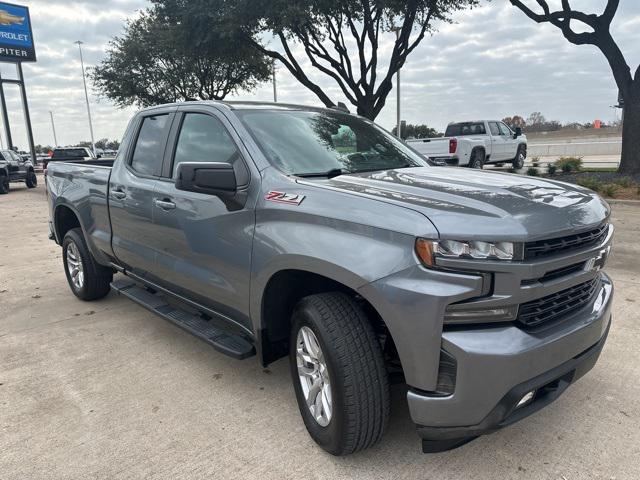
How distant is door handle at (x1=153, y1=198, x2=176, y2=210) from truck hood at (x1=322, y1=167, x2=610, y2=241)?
1.29 m

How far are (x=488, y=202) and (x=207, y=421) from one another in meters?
2.02

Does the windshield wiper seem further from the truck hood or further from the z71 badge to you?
the z71 badge

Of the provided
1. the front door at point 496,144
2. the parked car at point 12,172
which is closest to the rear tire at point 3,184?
the parked car at point 12,172

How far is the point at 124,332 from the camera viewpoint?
4.36 meters

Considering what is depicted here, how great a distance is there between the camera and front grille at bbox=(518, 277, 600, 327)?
210 cm

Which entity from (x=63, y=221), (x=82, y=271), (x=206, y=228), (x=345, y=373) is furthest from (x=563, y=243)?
(x=63, y=221)

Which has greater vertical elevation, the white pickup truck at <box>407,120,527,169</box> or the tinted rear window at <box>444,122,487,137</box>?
the tinted rear window at <box>444,122,487,137</box>

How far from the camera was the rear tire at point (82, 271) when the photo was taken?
4.95 meters

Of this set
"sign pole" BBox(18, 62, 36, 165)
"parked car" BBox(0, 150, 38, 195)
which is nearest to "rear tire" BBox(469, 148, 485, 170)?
"parked car" BBox(0, 150, 38, 195)

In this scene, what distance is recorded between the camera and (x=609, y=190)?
10.2m

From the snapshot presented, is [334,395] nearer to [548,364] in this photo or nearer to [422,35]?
[548,364]

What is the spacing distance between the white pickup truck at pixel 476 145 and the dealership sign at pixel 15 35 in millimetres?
28670

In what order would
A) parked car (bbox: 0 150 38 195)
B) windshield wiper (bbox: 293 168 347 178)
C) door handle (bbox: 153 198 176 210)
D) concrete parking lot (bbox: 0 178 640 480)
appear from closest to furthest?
concrete parking lot (bbox: 0 178 640 480)
windshield wiper (bbox: 293 168 347 178)
door handle (bbox: 153 198 176 210)
parked car (bbox: 0 150 38 195)

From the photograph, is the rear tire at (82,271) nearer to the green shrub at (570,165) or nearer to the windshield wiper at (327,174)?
the windshield wiper at (327,174)
